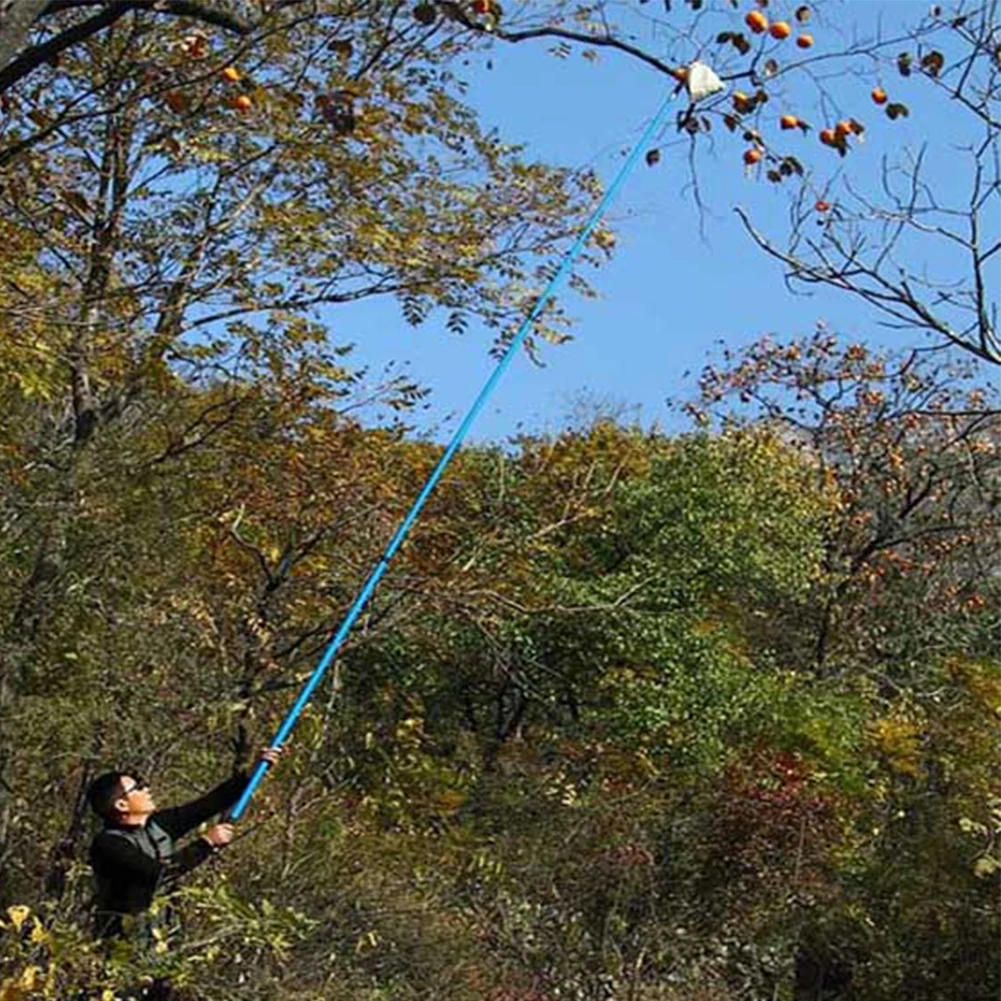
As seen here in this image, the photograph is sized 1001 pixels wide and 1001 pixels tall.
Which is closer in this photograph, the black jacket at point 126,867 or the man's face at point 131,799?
the black jacket at point 126,867

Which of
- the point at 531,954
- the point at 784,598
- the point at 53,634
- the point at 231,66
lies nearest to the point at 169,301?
the point at 53,634

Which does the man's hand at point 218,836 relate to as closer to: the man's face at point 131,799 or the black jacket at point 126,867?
the black jacket at point 126,867

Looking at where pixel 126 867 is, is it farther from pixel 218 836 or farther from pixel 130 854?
pixel 218 836

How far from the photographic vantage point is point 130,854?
3.69 m

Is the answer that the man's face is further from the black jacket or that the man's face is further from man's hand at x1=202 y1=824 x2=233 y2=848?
man's hand at x1=202 y1=824 x2=233 y2=848

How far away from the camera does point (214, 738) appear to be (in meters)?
5.58

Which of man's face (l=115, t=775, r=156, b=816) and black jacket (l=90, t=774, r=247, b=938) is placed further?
man's face (l=115, t=775, r=156, b=816)

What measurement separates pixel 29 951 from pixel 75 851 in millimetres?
1936

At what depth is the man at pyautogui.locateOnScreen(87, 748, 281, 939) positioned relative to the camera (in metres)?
3.69

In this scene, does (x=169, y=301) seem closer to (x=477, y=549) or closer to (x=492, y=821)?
(x=477, y=549)

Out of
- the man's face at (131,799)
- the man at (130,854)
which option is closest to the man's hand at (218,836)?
the man at (130,854)

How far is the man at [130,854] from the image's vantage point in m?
3.69

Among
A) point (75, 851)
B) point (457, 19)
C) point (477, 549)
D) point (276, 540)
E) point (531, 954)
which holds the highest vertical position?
point (457, 19)

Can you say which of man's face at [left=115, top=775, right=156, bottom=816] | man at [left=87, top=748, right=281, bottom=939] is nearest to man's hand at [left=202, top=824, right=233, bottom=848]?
man at [left=87, top=748, right=281, bottom=939]
